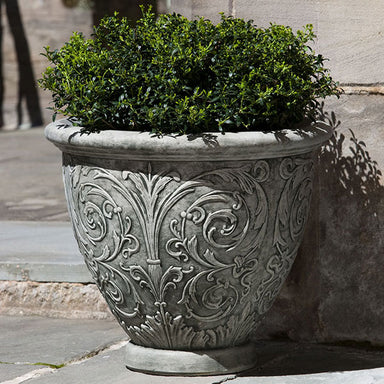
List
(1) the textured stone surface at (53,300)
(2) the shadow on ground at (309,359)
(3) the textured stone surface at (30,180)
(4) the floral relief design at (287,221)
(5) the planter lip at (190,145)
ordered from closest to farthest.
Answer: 1. (5) the planter lip at (190,145)
2. (4) the floral relief design at (287,221)
3. (2) the shadow on ground at (309,359)
4. (1) the textured stone surface at (53,300)
5. (3) the textured stone surface at (30,180)

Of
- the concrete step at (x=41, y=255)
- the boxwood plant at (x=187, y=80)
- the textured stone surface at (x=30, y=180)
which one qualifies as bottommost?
the textured stone surface at (x=30, y=180)

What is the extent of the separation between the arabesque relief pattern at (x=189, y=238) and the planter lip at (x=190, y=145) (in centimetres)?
4

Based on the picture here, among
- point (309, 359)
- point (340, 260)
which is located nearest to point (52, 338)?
point (309, 359)

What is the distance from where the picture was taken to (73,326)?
4.22 meters

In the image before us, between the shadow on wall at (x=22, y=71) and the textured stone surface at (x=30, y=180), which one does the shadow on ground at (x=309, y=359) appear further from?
the shadow on wall at (x=22, y=71)

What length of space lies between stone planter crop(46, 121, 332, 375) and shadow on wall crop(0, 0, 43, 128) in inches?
293

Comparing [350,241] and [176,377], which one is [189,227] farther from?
[350,241]

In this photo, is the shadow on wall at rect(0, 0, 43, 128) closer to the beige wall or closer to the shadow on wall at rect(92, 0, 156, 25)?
the beige wall

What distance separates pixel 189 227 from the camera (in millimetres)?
3195

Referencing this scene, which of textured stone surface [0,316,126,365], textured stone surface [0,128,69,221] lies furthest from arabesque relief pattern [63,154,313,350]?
textured stone surface [0,128,69,221]

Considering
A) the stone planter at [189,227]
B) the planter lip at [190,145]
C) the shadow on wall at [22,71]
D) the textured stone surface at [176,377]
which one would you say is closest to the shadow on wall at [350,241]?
the textured stone surface at [176,377]

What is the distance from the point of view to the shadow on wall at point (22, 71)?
10703 millimetres

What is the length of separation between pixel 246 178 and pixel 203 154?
18 cm

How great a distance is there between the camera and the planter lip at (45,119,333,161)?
3098mm
